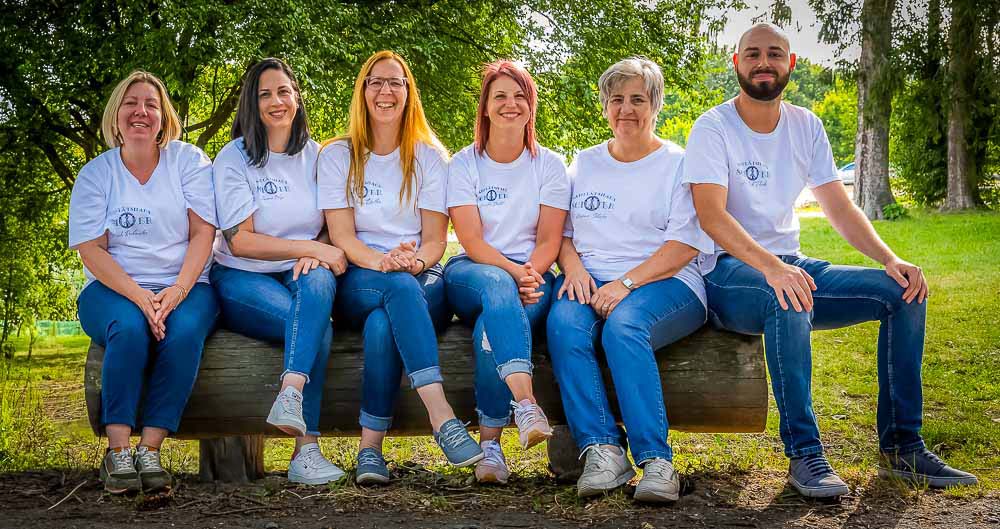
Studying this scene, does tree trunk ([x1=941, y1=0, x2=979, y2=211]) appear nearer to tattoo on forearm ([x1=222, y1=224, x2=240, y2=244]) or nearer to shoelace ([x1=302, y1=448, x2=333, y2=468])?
tattoo on forearm ([x1=222, y1=224, x2=240, y2=244])

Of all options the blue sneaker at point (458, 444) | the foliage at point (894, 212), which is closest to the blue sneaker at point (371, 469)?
the blue sneaker at point (458, 444)

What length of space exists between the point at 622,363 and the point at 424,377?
32.4 inches

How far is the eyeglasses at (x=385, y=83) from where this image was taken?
4266 mm

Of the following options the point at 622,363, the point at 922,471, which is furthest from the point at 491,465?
the point at 922,471

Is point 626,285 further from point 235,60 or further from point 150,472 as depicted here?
point 235,60

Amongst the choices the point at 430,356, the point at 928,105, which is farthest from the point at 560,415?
the point at 928,105

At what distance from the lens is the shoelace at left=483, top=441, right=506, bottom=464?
388cm

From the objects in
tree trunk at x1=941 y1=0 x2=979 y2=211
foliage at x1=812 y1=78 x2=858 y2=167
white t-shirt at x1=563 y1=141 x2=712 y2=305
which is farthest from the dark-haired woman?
foliage at x1=812 y1=78 x2=858 y2=167

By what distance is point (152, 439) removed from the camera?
152 inches

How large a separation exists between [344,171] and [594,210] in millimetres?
1180

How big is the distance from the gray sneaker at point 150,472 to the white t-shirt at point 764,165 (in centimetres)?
250

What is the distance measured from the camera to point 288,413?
144 inches

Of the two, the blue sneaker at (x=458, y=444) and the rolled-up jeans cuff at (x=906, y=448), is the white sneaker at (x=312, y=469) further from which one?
the rolled-up jeans cuff at (x=906, y=448)

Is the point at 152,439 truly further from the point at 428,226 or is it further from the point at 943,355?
the point at 943,355
